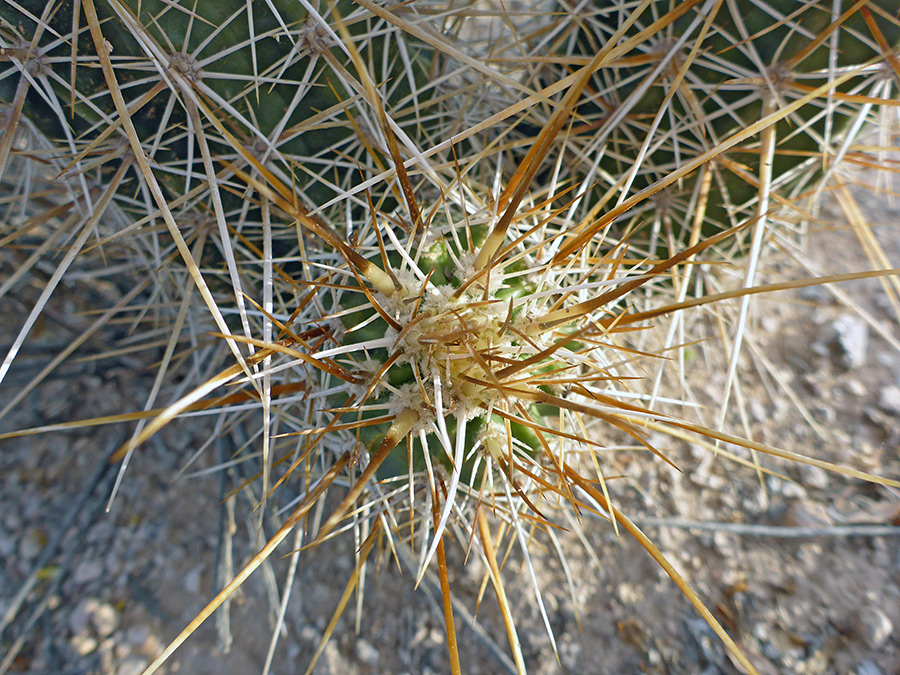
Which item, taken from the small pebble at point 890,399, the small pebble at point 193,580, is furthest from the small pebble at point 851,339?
the small pebble at point 193,580

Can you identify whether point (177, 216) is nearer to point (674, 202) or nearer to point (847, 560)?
point (674, 202)

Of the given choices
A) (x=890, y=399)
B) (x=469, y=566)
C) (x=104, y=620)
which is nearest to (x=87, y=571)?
(x=104, y=620)

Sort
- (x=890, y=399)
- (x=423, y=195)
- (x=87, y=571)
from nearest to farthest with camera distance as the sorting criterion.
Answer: (x=423, y=195) → (x=87, y=571) → (x=890, y=399)

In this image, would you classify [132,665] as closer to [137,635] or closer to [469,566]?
[137,635]

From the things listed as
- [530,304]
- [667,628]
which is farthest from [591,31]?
A: [667,628]

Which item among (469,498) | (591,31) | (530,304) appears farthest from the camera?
(591,31)

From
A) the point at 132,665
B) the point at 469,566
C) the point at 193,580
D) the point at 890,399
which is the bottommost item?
the point at 132,665
